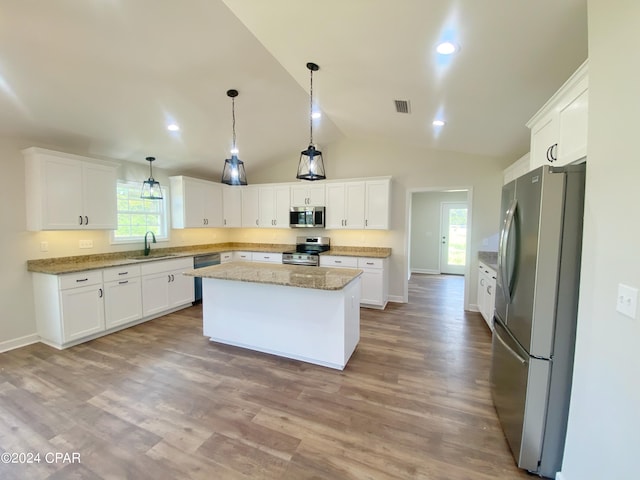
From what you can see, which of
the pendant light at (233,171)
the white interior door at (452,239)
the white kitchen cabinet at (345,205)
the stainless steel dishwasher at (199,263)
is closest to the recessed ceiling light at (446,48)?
the pendant light at (233,171)

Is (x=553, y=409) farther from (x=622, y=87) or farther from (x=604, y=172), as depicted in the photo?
(x=622, y=87)

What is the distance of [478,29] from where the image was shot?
182cm

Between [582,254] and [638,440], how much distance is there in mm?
850

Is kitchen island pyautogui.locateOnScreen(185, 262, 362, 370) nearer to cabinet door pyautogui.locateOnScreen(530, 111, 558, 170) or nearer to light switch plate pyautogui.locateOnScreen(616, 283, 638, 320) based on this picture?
light switch plate pyautogui.locateOnScreen(616, 283, 638, 320)

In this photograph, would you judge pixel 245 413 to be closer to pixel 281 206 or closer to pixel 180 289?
pixel 180 289

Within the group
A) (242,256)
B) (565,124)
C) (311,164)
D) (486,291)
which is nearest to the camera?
(565,124)

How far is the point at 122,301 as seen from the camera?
12.7 feet

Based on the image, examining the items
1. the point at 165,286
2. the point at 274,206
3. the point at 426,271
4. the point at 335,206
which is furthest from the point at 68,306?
the point at 426,271

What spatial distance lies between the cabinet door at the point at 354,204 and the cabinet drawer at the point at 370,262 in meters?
0.64

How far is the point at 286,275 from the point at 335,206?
2556 millimetres

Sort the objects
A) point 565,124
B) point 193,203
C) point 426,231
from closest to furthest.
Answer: point 565,124 < point 193,203 < point 426,231

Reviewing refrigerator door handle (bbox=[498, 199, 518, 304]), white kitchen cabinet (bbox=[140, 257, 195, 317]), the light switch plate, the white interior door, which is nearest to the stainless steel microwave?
white kitchen cabinet (bbox=[140, 257, 195, 317])

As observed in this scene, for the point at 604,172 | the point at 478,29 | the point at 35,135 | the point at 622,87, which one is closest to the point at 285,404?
the point at 604,172

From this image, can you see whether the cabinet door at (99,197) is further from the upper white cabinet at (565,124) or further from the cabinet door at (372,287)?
the upper white cabinet at (565,124)
